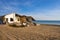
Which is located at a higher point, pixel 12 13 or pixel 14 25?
pixel 12 13

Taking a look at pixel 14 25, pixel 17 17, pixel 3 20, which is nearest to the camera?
pixel 14 25

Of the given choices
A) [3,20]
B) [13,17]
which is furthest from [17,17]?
[3,20]

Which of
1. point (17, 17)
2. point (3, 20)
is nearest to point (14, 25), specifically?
point (17, 17)

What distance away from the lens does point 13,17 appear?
3334 centimetres

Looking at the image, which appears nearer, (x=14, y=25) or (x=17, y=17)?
(x=14, y=25)

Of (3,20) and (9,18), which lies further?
(3,20)

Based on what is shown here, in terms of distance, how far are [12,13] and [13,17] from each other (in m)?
1.51

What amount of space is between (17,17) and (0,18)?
885cm

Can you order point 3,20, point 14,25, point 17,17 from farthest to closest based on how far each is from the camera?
point 3,20 < point 17,17 < point 14,25

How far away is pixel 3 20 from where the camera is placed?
38500mm

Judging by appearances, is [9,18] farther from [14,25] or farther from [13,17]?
[14,25]

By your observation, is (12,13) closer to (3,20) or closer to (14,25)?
(3,20)

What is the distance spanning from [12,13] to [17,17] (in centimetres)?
225

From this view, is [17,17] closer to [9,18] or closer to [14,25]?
[9,18]
